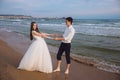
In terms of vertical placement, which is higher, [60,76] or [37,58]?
[37,58]

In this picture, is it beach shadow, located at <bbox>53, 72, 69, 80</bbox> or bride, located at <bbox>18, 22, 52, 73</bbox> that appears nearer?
beach shadow, located at <bbox>53, 72, 69, 80</bbox>

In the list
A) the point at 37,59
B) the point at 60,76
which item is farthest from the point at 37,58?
the point at 60,76

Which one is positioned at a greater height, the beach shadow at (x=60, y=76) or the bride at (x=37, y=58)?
the bride at (x=37, y=58)

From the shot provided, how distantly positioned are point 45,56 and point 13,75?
50.2 inches

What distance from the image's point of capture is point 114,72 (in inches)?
310

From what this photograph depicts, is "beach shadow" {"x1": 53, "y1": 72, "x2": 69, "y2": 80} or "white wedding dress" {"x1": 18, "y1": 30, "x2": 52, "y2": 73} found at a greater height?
"white wedding dress" {"x1": 18, "y1": 30, "x2": 52, "y2": 73}

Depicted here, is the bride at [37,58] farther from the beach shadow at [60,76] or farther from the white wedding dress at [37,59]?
the beach shadow at [60,76]

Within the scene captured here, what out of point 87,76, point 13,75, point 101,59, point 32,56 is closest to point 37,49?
point 32,56

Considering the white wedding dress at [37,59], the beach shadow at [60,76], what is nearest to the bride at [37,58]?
the white wedding dress at [37,59]

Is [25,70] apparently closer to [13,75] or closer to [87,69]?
[13,75]

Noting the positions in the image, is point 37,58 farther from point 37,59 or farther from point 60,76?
point 60,76

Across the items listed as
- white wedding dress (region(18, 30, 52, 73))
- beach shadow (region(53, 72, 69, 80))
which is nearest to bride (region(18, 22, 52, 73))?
white wedding dress (region(18, 30, 52, 73))

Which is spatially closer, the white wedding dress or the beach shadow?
the beach shadow

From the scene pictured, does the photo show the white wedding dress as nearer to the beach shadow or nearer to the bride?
the bride
